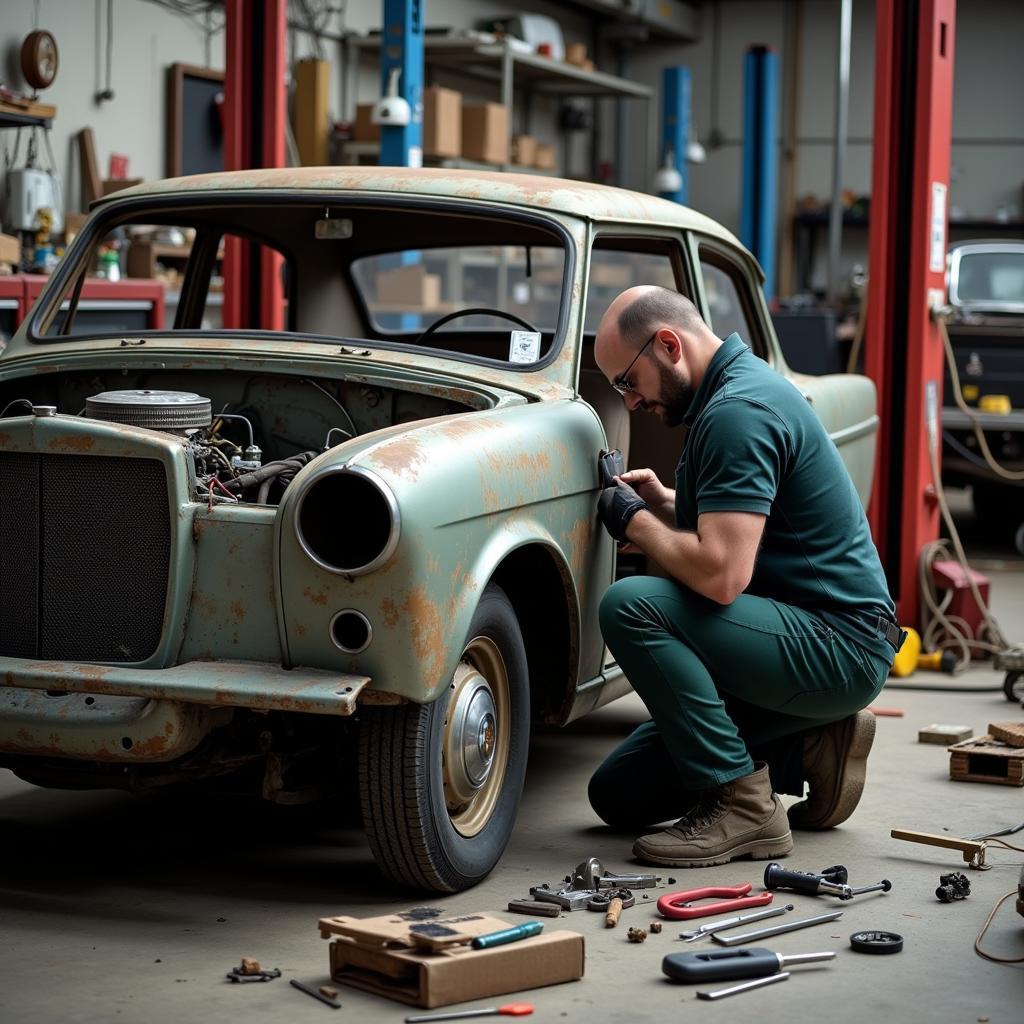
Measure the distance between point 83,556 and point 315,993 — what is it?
1.07 m

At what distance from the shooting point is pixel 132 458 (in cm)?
339

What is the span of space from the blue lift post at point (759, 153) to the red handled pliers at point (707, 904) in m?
14.8

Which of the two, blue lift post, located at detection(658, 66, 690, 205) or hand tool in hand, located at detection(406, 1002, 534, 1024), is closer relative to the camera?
hand tool in hand, located at detection(406, 1002, 534, 1024)

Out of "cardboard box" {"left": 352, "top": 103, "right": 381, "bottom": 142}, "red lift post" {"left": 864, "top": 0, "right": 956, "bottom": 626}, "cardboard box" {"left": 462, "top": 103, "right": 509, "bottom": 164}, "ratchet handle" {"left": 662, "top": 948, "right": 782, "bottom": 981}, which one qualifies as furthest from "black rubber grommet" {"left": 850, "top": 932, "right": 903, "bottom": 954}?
"cardboard box" {"left": 462, "top": 103, "right": 509, "bottom": 164}

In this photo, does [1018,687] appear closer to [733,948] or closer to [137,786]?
[733,948]

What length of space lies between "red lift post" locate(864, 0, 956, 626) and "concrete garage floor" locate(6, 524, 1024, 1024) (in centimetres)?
240

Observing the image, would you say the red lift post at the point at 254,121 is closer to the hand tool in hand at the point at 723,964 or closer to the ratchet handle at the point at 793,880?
the ratchet handle at the point at 793,880

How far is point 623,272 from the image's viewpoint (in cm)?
585

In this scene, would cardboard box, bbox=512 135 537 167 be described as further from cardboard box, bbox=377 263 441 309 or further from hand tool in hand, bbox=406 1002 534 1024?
hand tool in hand, bbox=406 1002 534 1024

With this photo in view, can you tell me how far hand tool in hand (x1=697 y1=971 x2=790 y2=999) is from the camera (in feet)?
9.90

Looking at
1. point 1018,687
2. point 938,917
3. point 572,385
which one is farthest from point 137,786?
point 1018,687

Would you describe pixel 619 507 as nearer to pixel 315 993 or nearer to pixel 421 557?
pixel 421 557

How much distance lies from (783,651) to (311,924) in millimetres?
1264

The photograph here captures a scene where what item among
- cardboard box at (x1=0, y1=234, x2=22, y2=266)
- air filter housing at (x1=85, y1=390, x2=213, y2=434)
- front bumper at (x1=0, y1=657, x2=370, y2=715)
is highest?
cardboard box at (x1=0, y1=234, x2=22, y2=266)
